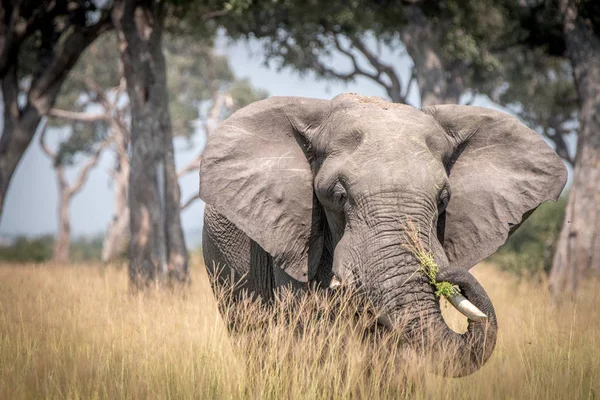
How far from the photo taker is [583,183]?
37.6 ft

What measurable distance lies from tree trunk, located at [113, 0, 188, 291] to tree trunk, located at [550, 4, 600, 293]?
6.36 meters

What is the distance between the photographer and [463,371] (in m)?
4.10

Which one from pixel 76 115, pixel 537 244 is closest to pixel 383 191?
pixel 537 244

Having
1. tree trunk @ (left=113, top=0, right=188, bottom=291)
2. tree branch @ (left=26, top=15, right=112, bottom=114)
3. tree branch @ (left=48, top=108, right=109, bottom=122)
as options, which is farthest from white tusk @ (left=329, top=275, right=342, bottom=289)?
tree branch @ (left=48, top=108, right=109, bottom=122)

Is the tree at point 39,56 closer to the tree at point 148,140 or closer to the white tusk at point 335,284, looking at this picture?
the tree at point 148,140

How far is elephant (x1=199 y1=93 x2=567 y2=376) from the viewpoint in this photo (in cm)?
410

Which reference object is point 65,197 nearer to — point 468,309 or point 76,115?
point 76,115

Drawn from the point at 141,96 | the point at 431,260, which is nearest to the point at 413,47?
the point at 141,96

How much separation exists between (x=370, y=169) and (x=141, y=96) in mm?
8781

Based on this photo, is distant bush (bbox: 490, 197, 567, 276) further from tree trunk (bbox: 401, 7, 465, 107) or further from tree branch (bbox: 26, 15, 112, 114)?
tree branch (bbox: 26, 15, 112, 114)

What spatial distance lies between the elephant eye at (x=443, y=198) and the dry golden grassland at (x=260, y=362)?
919mm

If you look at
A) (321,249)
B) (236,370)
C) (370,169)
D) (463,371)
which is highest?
(370,169)

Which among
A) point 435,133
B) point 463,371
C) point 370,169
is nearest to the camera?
point 463,371

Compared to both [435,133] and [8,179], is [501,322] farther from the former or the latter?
[8,179]
